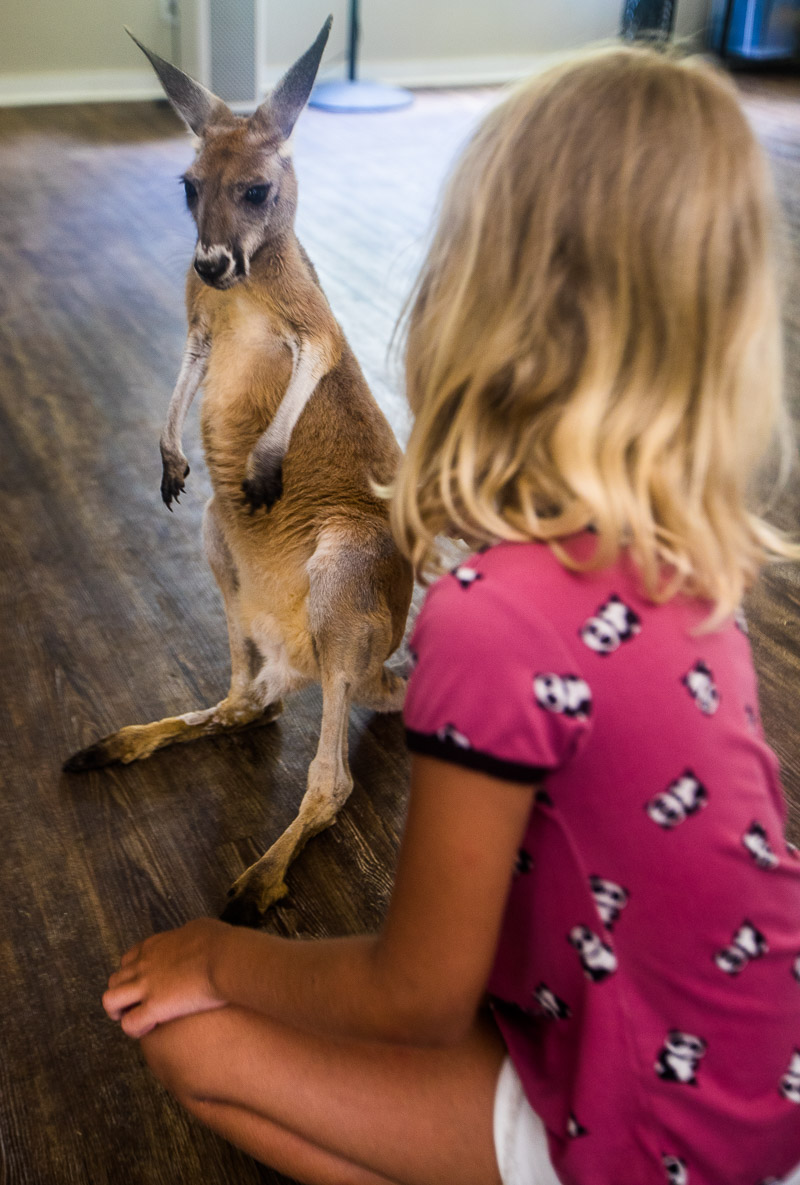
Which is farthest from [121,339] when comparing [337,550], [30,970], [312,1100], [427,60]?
[427,60]

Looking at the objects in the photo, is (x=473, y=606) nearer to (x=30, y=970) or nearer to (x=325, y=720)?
(x=325, y=720)

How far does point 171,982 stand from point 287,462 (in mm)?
892

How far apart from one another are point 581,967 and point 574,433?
→ 475 millimetres

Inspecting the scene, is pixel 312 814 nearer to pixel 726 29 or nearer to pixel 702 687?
pixel 702 687

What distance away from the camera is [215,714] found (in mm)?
2135

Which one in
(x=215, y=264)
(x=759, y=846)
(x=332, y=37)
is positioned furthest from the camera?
(x=332, y=37)

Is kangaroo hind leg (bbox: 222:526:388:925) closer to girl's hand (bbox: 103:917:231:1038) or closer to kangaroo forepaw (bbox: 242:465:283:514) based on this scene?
kangaroo forepaw (bbox: 242:465:283:514)

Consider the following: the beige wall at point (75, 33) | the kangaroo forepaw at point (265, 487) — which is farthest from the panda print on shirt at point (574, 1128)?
the beige wall at point (75, 33)

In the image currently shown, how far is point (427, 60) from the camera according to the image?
297 inches

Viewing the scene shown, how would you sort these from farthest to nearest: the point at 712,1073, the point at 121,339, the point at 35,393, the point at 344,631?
1. the point at 121,339
2. the point at 35,393
3. the point at 344,631
4. the point at 712,1073

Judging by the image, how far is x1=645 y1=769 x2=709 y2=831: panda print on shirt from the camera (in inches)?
37.1

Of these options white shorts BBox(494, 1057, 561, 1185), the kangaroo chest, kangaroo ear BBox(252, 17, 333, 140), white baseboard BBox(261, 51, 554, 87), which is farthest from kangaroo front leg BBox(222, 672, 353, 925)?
white baseboard BBox(261, 51, 554, 87)

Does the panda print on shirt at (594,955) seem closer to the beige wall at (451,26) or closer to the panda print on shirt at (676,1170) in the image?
the panda print on shirt at (676,1170)

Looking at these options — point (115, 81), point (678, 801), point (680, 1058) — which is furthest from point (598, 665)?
point (115, 81)
